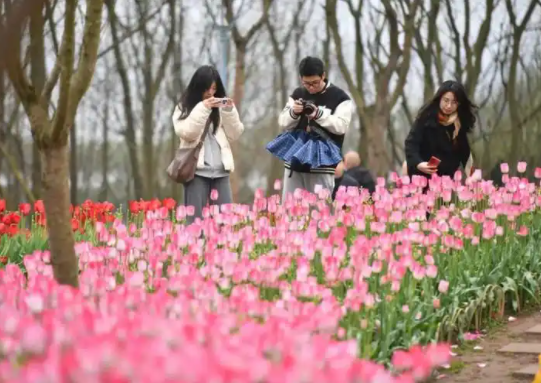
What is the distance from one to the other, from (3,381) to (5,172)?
20.4 metres

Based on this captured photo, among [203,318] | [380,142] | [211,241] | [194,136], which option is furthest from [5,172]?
[203,318]

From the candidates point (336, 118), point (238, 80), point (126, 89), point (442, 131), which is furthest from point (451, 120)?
point (126, 89)

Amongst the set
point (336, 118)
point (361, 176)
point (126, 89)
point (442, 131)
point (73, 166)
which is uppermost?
point (126, 89)

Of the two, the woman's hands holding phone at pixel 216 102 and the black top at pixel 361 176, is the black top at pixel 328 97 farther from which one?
the black top at pixel 361 176

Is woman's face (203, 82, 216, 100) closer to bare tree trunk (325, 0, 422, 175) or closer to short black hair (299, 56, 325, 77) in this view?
short black hair (299, 56, 325, 77)

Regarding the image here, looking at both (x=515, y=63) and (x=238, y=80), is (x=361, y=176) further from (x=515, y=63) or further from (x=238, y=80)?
(x=515, y=63)

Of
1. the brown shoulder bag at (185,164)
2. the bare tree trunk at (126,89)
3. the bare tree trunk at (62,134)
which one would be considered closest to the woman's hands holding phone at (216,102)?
the brown shoulder bag at (185,164)

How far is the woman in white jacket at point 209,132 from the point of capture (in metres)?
8.52

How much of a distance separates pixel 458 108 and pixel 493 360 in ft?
11.3

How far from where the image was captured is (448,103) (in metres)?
8.98

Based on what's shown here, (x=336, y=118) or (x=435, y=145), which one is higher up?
(x=336, y=118)

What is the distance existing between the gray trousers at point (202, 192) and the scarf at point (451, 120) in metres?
1.95

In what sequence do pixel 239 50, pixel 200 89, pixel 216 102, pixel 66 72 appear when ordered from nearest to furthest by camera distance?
pixel 66 72 → pixel 216 102 → pixel 200 89 → pixel 239 50

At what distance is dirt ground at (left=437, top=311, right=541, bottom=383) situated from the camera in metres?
5.75
